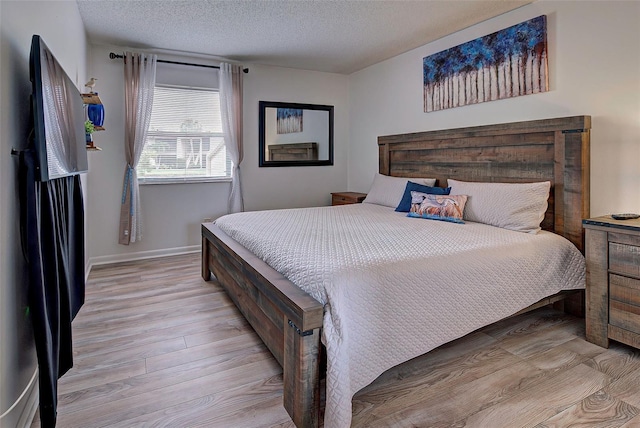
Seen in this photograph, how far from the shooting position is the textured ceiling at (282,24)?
3105 mm

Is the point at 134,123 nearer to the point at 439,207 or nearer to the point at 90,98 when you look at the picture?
the point at 90,98

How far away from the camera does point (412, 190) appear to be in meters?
3.62

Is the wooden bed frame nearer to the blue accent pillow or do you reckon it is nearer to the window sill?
the blue accent pillow

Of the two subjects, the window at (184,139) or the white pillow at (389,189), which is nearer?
the white pillow at (389,189)

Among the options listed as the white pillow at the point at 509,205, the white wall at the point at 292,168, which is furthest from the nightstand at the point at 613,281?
the white wall at the point at 292,168

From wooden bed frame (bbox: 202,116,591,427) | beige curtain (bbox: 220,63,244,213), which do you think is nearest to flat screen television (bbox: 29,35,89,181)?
wooden bed frame (bbox: 202,116,591,427)

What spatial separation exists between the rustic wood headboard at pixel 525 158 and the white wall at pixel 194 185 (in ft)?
5.22

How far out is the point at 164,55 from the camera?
4336 mm

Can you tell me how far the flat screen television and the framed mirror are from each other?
9.48 ft

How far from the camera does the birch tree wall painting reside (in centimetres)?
301

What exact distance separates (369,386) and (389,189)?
2529mm

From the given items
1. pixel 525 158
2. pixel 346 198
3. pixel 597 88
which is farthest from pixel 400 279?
pixel 346 198

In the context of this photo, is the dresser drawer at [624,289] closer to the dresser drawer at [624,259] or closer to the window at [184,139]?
the dresser drawer at [624,259]

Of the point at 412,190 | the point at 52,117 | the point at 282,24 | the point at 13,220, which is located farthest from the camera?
the point at 412,190
